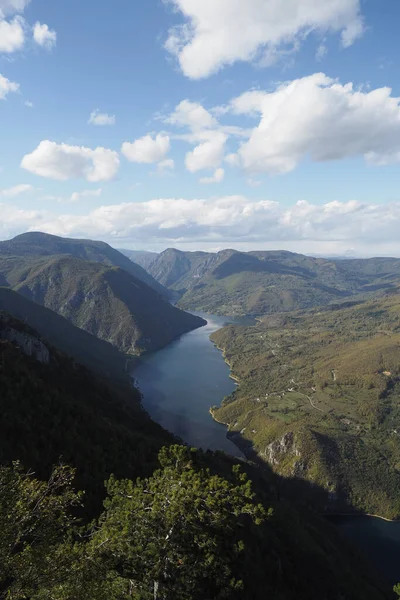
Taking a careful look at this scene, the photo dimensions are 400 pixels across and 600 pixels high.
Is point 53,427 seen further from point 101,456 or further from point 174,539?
point 174,539

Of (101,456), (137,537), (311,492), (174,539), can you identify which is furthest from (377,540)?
(137,537)

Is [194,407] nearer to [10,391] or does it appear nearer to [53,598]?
[10,391]

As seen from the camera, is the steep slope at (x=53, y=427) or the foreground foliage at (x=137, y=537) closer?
the foreground foliage at (x=137, y=537)

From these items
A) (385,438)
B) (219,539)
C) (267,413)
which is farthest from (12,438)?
(385,438)

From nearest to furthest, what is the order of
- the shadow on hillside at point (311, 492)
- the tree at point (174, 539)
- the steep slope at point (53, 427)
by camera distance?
the tree at point (174, 539) → the steep slope at point (53, 427) → the shadow on hillside at point (311, 492)

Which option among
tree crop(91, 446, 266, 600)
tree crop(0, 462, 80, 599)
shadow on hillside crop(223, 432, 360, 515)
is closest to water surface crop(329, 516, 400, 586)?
shadow on hillside crop(223, 432, 360, 515)

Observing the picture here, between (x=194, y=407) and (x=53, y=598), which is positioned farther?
(x=194, y=407)

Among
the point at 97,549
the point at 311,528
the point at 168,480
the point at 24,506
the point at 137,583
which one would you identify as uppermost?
the point at 24,506

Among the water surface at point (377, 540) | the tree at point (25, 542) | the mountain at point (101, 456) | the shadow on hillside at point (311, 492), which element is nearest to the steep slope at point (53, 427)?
the mountain at point (101, 456)

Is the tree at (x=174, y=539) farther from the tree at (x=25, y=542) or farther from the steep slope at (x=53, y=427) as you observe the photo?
the steep slope at (x=53, y=427)
